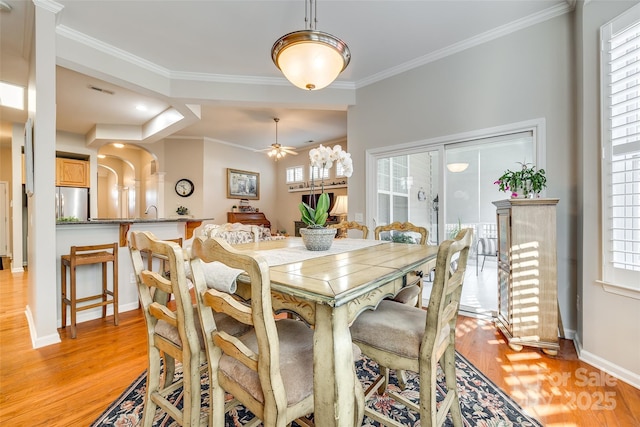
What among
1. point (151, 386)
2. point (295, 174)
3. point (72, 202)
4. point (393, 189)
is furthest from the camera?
point (295, 174)

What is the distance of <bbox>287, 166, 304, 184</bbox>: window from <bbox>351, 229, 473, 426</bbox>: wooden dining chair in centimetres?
636

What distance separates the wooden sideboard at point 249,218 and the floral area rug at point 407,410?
16.3 ft

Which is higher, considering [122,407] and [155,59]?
[155,59]

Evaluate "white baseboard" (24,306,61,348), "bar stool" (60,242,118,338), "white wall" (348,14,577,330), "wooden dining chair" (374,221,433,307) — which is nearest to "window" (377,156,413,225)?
"white wall" (348,14,577,330)

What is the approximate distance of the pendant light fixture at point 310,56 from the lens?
164 centimetres

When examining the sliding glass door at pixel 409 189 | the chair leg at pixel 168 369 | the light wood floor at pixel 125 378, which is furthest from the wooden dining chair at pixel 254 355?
the sliding glass door at pixel 409 189

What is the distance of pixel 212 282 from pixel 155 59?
3303mm

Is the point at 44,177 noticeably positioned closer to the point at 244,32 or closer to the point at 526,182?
the point at 244,32

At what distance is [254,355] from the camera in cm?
93

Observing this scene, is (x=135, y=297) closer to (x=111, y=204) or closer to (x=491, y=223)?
(x=491, y=223)

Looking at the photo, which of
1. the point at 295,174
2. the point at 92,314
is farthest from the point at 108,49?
the point at 295,174

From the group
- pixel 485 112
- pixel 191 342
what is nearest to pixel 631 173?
pixel 485 112

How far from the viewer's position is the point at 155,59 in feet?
10.6

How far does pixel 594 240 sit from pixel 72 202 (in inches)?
338
